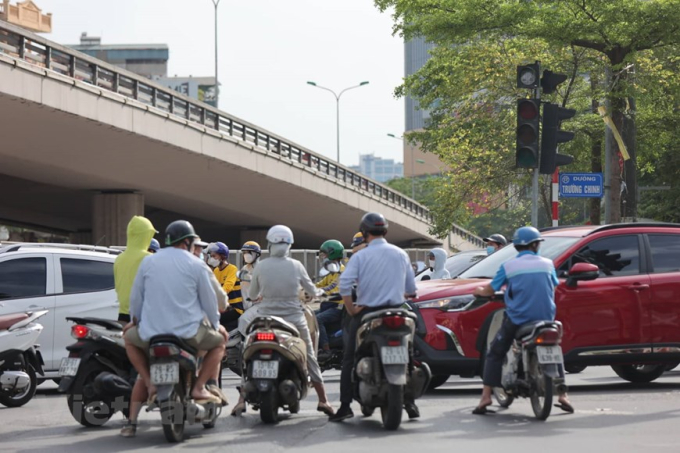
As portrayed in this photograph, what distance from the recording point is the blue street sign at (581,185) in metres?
20.6

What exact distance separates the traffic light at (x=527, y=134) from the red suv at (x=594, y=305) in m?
3.19

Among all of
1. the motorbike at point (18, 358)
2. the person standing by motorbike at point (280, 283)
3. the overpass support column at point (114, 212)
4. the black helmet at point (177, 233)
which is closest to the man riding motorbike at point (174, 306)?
the black helmet at point (177, 233)

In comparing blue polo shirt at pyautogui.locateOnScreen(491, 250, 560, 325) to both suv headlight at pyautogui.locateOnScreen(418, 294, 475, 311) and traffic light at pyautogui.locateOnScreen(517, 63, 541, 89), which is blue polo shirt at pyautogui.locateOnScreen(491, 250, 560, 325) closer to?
suv headlight at pyautogui.locateOnScreen(418, 294, 475, 311)

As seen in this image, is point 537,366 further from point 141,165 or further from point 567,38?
point 141,165

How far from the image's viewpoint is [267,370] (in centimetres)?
1000

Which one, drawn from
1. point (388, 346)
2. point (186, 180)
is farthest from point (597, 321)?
point (186, 180)

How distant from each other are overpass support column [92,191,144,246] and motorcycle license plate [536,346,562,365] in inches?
1590

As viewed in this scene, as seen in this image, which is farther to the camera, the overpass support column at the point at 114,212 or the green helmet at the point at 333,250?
the overpass support column at the point at 114,212

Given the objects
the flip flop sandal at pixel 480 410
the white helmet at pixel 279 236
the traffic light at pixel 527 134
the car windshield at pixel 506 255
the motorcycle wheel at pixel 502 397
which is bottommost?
the flip flop sandal at pixel 480 410

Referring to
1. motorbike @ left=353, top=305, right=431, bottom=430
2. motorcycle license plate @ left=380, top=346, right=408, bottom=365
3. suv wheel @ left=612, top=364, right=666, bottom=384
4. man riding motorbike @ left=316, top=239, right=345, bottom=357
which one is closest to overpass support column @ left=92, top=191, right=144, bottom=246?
man riding motorbike @ left=316, top=239, right=345, bottom=357

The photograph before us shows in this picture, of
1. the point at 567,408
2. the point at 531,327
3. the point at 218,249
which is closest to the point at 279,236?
the point at 531,327

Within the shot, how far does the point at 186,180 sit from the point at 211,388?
39029 millimetres

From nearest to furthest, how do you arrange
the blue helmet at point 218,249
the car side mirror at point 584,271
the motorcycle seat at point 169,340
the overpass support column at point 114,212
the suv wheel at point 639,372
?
the motorcycle seat at point 169,340 → the car side mirror at point 584,271 → the suv wheel at point 639,372 → the blue helmet at point 218,249 → the overpass support column at point 114,212

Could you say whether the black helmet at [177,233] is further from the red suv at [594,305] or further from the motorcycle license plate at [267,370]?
the red suv at [594,305]
